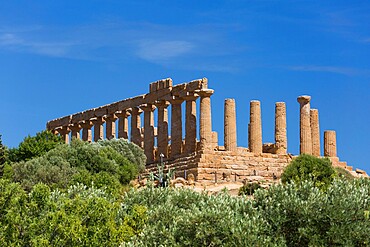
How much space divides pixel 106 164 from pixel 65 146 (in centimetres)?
538

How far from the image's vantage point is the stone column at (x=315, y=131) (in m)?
63.2

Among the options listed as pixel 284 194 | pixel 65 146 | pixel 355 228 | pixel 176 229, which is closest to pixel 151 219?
pixel 176 229

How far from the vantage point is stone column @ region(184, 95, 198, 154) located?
5869 centimetres

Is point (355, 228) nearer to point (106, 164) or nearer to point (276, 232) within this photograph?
point (276, 232)

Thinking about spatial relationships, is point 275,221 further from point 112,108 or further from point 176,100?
point 112,108

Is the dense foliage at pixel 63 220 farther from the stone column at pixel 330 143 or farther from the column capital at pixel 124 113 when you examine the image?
the column capital at pixel 124 113

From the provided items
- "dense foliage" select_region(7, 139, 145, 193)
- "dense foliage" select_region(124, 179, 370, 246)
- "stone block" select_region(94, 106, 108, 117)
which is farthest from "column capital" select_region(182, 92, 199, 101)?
"dense foliage" select_region(124, 179, 370, 246)

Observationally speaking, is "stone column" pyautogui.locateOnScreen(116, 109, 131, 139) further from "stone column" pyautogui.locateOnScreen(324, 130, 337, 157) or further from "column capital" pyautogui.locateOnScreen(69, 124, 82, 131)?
"stone column" pyautogui.locateOnScreen(324, 130, 337, 157)

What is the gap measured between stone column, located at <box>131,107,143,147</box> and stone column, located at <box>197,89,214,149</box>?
9294mm

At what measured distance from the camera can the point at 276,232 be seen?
992 inches

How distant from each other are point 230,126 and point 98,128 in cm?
1575

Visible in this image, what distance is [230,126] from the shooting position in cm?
5972

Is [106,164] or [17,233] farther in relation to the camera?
[106,164]

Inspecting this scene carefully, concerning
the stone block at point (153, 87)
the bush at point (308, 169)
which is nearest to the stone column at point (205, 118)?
the stone block at point (153, 87)
